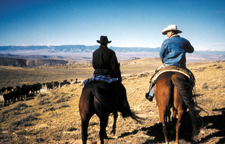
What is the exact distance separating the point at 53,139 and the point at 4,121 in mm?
5103

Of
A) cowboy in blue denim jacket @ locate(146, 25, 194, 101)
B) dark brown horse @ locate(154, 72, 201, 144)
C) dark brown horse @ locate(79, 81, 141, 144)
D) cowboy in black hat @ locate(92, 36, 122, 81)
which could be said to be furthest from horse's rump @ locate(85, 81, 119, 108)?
cowboy in blue denim jacket @ locate(146, 25, 194, 101)

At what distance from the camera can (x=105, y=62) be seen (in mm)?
3688

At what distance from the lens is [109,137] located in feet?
15.3

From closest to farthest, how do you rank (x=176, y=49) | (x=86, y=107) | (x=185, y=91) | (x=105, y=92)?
(x=185, y=91) → (x=86, y=107) → (x=105, y=92) → (x=176, y=49)

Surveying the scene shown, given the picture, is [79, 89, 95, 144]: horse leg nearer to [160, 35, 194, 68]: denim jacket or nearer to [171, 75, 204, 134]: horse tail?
[171, 75, 204, 134]: horse tail

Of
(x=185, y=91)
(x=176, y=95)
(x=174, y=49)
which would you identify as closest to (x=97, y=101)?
(x=176, y=95)

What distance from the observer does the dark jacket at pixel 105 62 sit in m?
3.65

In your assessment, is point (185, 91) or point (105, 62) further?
point (105, 62)

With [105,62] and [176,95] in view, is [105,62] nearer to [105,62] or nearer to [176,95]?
[105,62]

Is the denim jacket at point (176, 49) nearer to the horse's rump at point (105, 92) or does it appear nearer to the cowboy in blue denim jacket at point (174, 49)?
the cowboy in blue denim jacket at point (174, 49)

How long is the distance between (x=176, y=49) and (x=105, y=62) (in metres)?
1.94

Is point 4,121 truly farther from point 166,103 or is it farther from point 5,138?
point 166,103

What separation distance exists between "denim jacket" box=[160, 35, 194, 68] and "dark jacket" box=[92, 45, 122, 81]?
58.0 inches

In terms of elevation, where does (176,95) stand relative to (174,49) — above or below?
below
